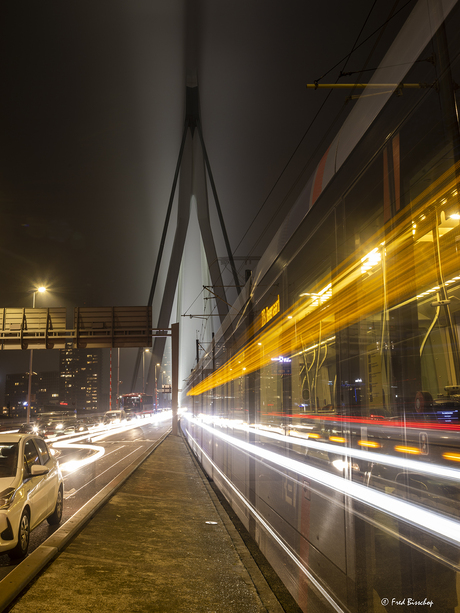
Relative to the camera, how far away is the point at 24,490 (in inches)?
229

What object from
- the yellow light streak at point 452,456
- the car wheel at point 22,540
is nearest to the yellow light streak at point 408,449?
the yellow light streak at point 452,456

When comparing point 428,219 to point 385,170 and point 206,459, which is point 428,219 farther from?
point 206,459

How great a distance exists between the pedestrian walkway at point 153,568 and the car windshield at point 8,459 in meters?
1.23

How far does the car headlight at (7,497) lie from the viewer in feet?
17.5

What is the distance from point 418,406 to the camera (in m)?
2.30

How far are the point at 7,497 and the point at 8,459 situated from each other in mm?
932

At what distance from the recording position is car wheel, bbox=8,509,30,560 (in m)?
5.39

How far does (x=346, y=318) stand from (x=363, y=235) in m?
0.54

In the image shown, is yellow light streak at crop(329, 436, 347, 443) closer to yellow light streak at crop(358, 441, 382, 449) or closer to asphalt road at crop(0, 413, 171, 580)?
yellow light streak at crop(358, 441, 382, 449)

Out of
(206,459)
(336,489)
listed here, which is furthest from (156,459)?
(336,489)

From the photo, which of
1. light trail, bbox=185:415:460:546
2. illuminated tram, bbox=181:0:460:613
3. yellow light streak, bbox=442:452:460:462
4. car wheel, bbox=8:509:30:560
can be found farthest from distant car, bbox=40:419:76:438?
yellow light streak, bbox=442:452:460:462

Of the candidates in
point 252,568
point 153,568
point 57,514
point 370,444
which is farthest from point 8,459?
point 370,444

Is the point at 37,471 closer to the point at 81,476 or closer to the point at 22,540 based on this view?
the point at 22,540

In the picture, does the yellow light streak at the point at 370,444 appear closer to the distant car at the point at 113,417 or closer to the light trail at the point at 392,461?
the light trail at the point at 392,461
